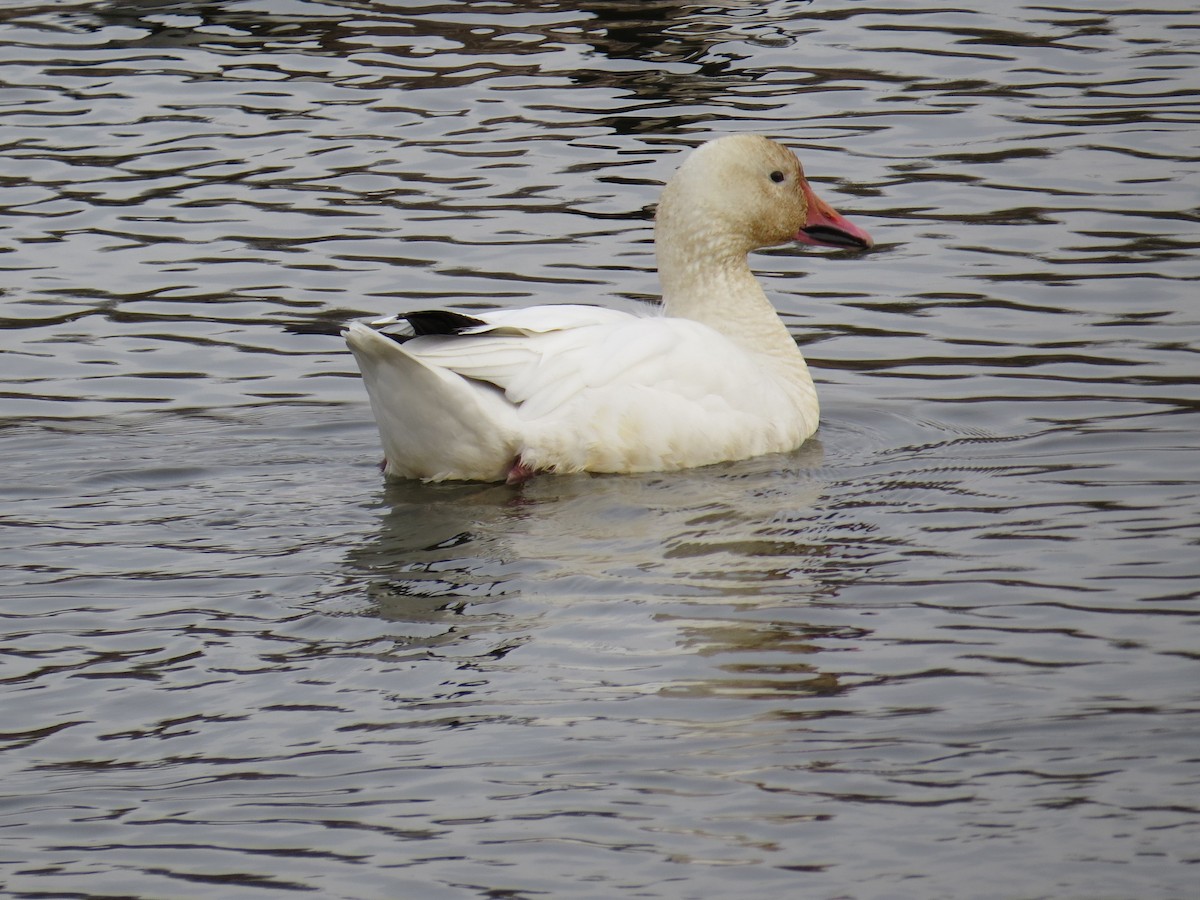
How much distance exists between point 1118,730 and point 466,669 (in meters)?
1.79

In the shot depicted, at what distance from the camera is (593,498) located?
7312 millimetres

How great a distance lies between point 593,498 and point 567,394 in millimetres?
417

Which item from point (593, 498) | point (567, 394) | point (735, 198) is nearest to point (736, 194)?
point (735, 198)

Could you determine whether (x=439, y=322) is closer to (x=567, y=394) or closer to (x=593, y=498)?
(x=567, y=394)

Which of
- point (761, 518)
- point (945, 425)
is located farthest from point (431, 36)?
point (761, 518)

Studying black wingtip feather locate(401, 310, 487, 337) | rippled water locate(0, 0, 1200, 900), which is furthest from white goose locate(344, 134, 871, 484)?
rippled water locate(0, 0, 1200, 900)

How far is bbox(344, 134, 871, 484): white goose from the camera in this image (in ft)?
23.8

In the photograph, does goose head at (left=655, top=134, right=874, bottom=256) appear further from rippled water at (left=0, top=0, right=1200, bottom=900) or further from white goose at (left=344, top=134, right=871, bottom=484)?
rippled water at (left=0, top=0, right=1200, bottom=900)

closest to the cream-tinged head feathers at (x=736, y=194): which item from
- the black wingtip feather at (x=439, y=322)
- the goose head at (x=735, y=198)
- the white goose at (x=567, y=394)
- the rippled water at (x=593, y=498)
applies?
the goose head at (x=735, y=198)

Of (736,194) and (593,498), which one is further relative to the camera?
(736,194)

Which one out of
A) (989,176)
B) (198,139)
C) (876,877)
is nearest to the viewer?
(876,877)

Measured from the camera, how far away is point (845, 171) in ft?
38.0

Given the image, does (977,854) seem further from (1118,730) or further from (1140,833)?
(1118,730)

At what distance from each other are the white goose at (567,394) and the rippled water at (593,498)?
15cm
